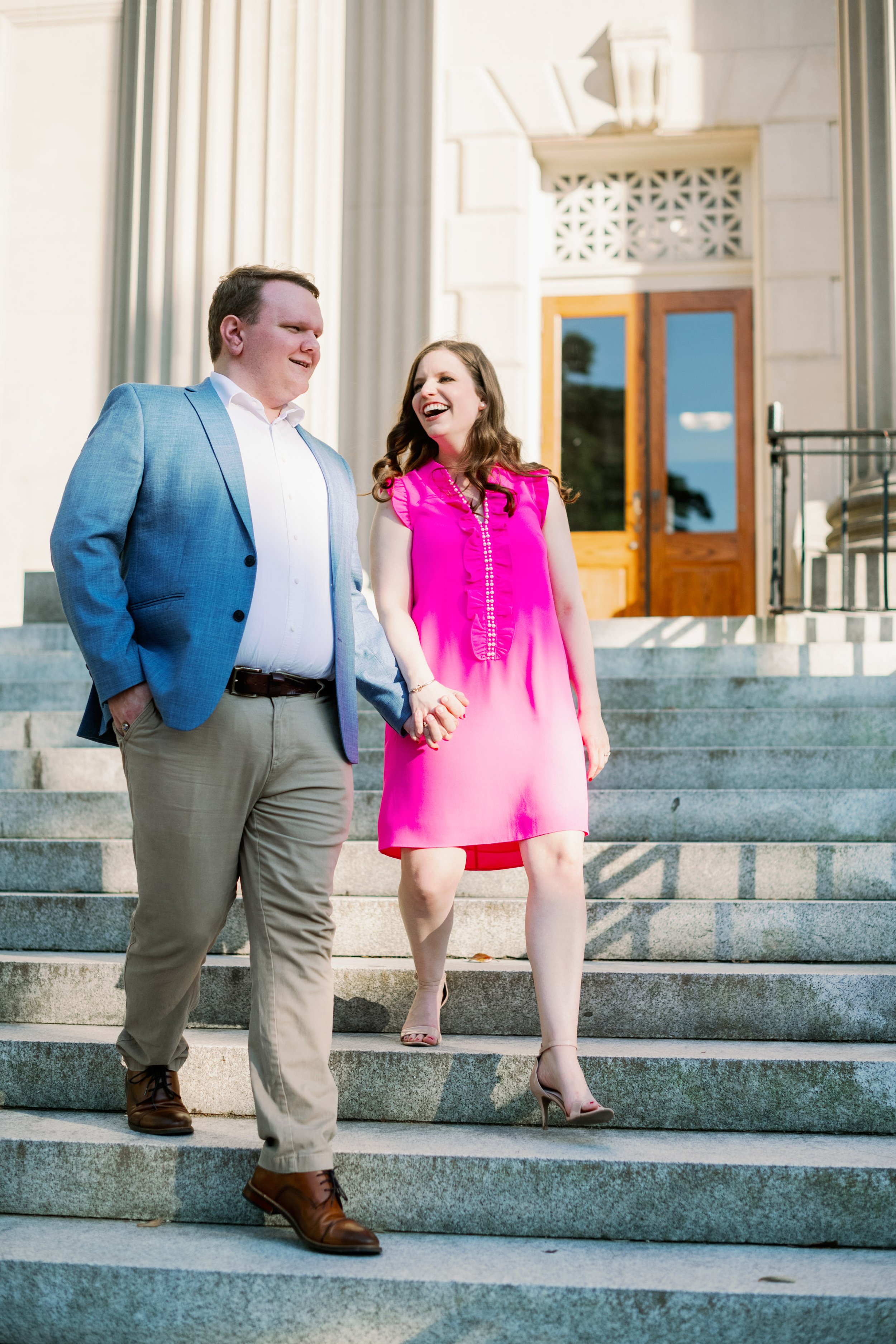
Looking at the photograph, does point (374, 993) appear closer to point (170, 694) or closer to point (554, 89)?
point (170, 694)

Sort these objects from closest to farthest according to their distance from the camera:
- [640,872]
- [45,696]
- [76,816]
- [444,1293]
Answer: [444,1293]
[640,872]
[76,816]
[45,696]

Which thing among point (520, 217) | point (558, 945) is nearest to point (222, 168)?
point (520, 217)

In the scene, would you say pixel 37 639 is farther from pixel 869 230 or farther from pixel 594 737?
pixel 869 230

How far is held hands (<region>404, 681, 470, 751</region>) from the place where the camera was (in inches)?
117

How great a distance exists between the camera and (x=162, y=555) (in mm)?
2627

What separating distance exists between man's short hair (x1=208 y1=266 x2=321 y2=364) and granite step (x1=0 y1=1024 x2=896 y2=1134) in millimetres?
1730

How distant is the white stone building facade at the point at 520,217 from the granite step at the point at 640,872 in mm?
4737

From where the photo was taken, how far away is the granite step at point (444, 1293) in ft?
7.61

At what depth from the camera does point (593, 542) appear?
32.3 feet

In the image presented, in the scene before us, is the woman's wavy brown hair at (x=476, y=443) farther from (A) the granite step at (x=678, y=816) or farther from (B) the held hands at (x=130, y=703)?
(A) the granite step at (x=678, y=816)

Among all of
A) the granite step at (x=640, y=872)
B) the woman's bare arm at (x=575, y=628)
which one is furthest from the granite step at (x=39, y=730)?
the woman's bare arm at (x=575, y=628)

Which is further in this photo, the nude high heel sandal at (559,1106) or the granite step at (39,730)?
the granite step at (39,730)

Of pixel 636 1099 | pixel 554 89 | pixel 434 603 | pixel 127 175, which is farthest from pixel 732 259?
pixel 636 1099

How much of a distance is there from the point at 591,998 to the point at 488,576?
116cm
